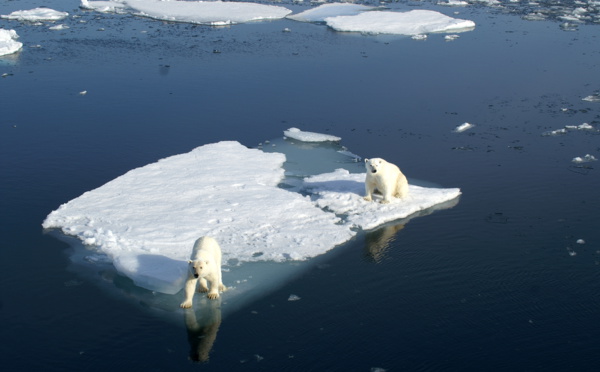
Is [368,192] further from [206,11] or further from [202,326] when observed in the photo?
[206,11]

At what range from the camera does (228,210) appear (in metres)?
11.1

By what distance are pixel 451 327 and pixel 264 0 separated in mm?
23413

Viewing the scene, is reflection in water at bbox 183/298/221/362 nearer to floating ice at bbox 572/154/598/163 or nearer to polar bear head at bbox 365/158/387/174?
polar bear head at bbox 365/158/387/174

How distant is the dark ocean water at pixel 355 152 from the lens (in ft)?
26.7

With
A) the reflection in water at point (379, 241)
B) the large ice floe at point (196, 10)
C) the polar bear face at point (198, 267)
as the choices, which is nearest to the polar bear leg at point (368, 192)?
the reflection in water at point (379, 241)

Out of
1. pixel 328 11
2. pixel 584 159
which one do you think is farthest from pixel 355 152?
pixel 328 11

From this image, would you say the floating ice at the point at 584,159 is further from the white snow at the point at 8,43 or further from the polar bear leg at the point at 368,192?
the white snow at the point at 8,43

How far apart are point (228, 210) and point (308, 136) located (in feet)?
13.0

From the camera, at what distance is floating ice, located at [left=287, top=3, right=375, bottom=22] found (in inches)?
1000

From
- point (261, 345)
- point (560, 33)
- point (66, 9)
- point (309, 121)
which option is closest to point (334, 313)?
point (261, 345)

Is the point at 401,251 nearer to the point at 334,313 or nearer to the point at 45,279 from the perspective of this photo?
the point at 334,313

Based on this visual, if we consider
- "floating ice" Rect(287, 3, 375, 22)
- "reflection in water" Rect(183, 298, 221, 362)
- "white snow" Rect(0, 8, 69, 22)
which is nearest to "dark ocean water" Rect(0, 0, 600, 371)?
"reflection in water" Rect(183, 298, 221, 362)

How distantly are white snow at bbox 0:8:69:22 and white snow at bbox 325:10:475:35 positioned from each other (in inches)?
388

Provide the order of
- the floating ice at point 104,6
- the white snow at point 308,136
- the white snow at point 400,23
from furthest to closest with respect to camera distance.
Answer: the floating ice at point 104,6, the white snow at point 400,23, the white snow at point 308,136
